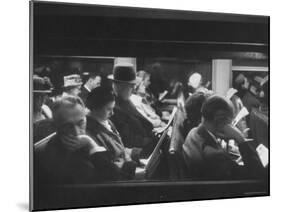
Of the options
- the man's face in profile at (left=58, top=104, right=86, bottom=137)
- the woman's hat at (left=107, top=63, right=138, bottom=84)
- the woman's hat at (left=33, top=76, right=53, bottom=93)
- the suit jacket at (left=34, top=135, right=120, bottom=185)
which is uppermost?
the woman's hat at (left=107, top=63, right=138, bottom=84)

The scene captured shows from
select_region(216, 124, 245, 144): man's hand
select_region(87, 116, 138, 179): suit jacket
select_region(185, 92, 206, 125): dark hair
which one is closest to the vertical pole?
select_region(185, 92, 206, 125): dark hair

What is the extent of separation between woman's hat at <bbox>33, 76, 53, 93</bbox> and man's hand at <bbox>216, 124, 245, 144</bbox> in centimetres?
131

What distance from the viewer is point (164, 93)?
431 centimetres

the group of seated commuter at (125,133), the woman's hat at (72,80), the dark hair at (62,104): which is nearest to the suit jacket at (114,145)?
the group of seated commuter at (125,133)

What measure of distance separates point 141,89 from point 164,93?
0.57 ft

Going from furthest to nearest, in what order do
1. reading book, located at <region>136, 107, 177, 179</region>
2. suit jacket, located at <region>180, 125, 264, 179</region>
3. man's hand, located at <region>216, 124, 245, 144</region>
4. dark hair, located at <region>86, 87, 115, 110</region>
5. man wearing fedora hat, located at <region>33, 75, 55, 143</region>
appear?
man's hand, located at <region>216, 124, 245, 144</region> < suit jacket, located at <region>180, 125, 264, 179</region> < reading book, located at <region>136, 107, 177, 179</region> < dark hair, located at <region>86, 87, 115, 110</region> < man wearing fedora hat, located at <region>33, 75, 55, 143</region>

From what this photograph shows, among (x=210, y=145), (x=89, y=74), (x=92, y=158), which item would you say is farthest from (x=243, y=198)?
(x=89, y=74)

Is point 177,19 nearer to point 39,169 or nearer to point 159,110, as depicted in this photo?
point 159,110

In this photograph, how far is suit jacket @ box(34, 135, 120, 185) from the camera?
13.1 ft

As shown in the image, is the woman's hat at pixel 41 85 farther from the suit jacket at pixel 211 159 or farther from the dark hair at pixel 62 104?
the suit jacket at pixel 211 159

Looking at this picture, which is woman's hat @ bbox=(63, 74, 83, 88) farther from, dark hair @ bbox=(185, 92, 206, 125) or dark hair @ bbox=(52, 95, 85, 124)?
dark hair @ bbox=(185, 92, 206, 125)

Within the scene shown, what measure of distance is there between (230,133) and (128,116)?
0.82 m

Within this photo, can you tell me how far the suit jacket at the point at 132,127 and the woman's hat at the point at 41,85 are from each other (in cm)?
49

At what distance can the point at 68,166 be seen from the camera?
404 centimetres
